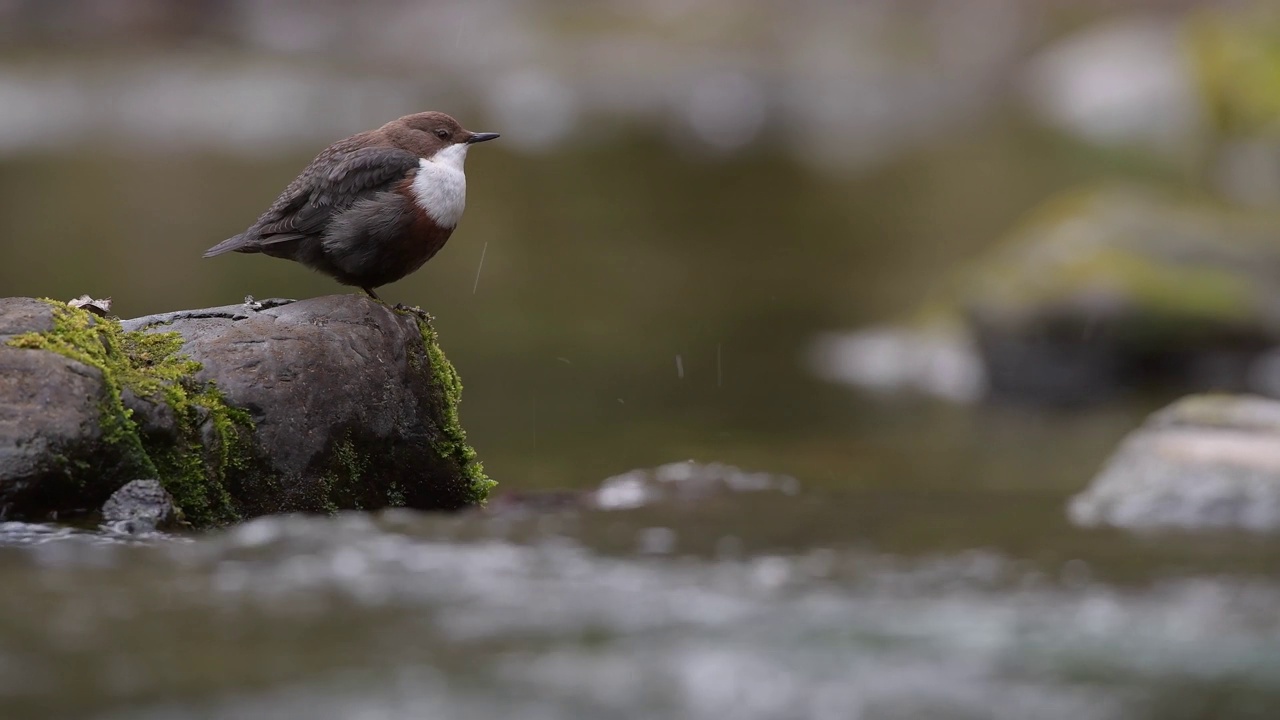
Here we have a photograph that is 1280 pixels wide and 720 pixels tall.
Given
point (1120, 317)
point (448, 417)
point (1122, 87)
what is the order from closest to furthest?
point (448, 417)
point (1120, 317)
point (1122, 87)

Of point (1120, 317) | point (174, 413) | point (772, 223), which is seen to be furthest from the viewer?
point (772, 223)

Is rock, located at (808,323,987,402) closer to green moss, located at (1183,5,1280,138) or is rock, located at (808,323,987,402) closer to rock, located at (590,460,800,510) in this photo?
rock, located at (590,460,800,510)

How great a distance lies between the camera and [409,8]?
144 ft

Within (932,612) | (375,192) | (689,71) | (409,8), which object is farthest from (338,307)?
(409,8)

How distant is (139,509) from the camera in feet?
15.2

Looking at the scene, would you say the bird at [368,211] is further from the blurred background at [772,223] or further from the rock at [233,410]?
the blurred background at [772,223]

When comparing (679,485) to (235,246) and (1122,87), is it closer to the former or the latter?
(235,246)

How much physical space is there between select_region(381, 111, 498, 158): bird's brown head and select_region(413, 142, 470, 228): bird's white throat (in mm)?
34

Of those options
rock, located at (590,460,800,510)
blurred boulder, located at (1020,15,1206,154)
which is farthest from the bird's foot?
blurred boulder, located at (1020,15,1206,154)

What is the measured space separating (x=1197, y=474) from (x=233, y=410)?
11.9 feet

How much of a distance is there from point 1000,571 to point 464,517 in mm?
1779

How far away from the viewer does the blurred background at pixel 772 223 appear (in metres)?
9.76

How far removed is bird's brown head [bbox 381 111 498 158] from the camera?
18.9 ft

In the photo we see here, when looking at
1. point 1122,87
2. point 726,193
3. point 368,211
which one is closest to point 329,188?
Result: point 368,211
